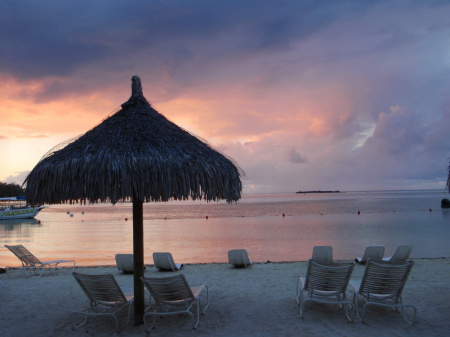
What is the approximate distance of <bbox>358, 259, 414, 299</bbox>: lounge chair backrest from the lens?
4957 millimetres

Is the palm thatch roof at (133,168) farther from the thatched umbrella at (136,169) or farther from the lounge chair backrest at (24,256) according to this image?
the lounge chair backrest at (24,256)

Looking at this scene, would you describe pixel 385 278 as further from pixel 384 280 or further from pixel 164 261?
pixel 164 261

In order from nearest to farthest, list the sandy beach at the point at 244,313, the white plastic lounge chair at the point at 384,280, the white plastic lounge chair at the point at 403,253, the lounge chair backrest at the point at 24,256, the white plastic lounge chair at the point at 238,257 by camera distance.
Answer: the sandy beach at the point at 244,313 → the white plastic lounge chair at the point at 384,280 → the white plastic lounge chair at the point at 403,253 → the lounge chair backrest at the point at 24,256 → the white plastic lounge chair at the point at 238,257

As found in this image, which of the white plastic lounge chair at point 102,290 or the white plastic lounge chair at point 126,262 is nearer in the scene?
the white plastic lounge chair at point 102,290

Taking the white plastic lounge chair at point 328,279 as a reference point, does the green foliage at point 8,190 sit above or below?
above

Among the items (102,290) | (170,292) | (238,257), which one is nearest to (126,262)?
(238,257)

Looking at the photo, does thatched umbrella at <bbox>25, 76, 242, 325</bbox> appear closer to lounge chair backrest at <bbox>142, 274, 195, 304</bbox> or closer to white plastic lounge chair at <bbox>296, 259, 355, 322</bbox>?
lounge chair backrest at <bbox>142, 274, 195, 304</bbox>

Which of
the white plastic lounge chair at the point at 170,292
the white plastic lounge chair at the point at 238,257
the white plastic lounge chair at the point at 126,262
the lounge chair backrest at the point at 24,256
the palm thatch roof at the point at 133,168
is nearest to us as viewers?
the palm thatch roof at the point at 133,168

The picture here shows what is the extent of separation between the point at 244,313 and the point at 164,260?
14.2 ft

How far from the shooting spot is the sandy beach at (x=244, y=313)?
15.7ft

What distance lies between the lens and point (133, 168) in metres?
4.33

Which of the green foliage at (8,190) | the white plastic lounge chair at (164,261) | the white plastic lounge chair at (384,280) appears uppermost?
the green foliage at (8,190)

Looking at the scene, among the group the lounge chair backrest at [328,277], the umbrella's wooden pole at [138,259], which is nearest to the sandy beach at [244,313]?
the umbrella's wooden pole at [138,259]

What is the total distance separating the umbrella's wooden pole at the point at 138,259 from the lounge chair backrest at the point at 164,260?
4.41 meters
